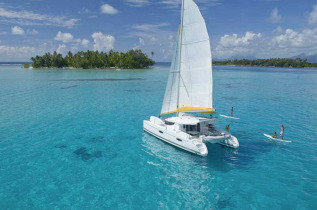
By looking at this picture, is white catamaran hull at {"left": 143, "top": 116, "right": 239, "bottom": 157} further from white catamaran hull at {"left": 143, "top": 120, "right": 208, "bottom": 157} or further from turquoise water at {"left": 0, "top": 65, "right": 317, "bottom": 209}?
turquoise water at {"left": 0, "top": 65, "right": 317, "bottom": 209}

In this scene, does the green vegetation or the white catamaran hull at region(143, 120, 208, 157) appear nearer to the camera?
the white catamaran hull at region(143, 120, 208, 157)

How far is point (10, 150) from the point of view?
21031mm

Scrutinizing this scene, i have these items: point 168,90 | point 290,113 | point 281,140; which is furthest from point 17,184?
point 290,113

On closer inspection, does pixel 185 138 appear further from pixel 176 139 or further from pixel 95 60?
pixel 95 60

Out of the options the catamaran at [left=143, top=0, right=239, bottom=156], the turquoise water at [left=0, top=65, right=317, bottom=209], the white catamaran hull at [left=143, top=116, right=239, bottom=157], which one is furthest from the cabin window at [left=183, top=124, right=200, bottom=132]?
the turquoise water at [left=0, top=65, right=317, bottom=209]

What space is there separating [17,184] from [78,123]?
1529 centimetres

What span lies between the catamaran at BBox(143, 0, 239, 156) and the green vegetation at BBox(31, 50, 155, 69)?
6068 inches

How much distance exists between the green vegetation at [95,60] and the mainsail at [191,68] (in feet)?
505

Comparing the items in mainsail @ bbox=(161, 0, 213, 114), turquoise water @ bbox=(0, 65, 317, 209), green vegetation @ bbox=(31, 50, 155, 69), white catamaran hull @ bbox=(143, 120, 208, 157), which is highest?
green vegetation @ bbox=(31, 50, 155, 69)

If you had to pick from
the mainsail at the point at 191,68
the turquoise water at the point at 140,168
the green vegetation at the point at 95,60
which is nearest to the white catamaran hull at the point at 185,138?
the turquoise water at the point at 140,168

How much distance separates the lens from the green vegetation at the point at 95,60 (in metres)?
173

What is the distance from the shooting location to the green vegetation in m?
173

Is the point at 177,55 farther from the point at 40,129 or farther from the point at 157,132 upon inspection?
the point at 40,129

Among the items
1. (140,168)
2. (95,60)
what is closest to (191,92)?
(140,168)
